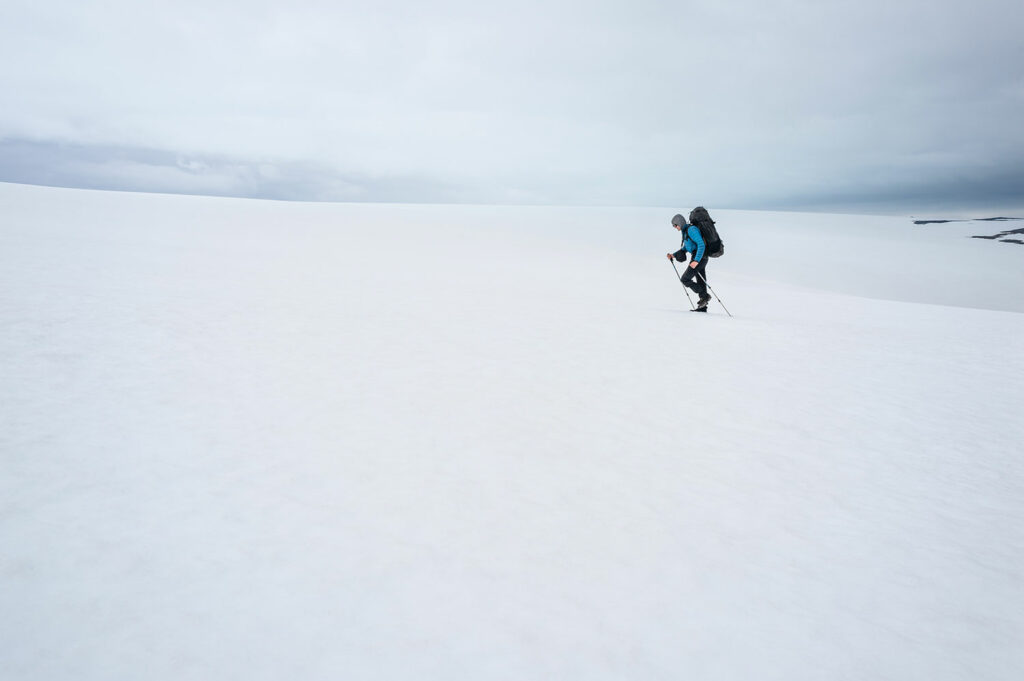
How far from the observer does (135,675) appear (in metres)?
2.15

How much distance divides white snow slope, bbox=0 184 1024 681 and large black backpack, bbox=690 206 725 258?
2790 millimetres

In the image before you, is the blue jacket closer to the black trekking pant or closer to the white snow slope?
the black trekking pant

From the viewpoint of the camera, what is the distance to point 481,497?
11.9 feet

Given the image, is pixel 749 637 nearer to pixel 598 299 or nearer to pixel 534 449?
pixel 534 449

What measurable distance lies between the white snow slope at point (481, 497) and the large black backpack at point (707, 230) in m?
2.79

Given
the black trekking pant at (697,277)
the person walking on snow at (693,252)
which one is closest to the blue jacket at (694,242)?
the person walking on snow at (693,252)

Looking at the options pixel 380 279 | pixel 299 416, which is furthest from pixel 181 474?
pixel 380 279

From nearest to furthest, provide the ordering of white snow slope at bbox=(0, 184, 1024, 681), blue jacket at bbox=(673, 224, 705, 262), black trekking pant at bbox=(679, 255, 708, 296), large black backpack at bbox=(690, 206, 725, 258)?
white snow slope at bbox=(0, 184, 1024, 681), large black backpack at bbox=(690, 206, 725, 258), blue jacket at bbox=(673, 224, 705, 262), black trekking pant at bbox=(679, 255, 708, 296)

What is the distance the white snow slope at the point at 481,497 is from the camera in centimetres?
243

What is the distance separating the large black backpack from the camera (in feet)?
36.9

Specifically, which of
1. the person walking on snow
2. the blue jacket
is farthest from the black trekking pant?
the blue jacket

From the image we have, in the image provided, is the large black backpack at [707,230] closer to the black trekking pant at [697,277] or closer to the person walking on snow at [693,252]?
the person walking on snow at [693,252]

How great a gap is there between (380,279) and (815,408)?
35.0 feet

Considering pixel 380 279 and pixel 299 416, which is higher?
pixel 380 279
